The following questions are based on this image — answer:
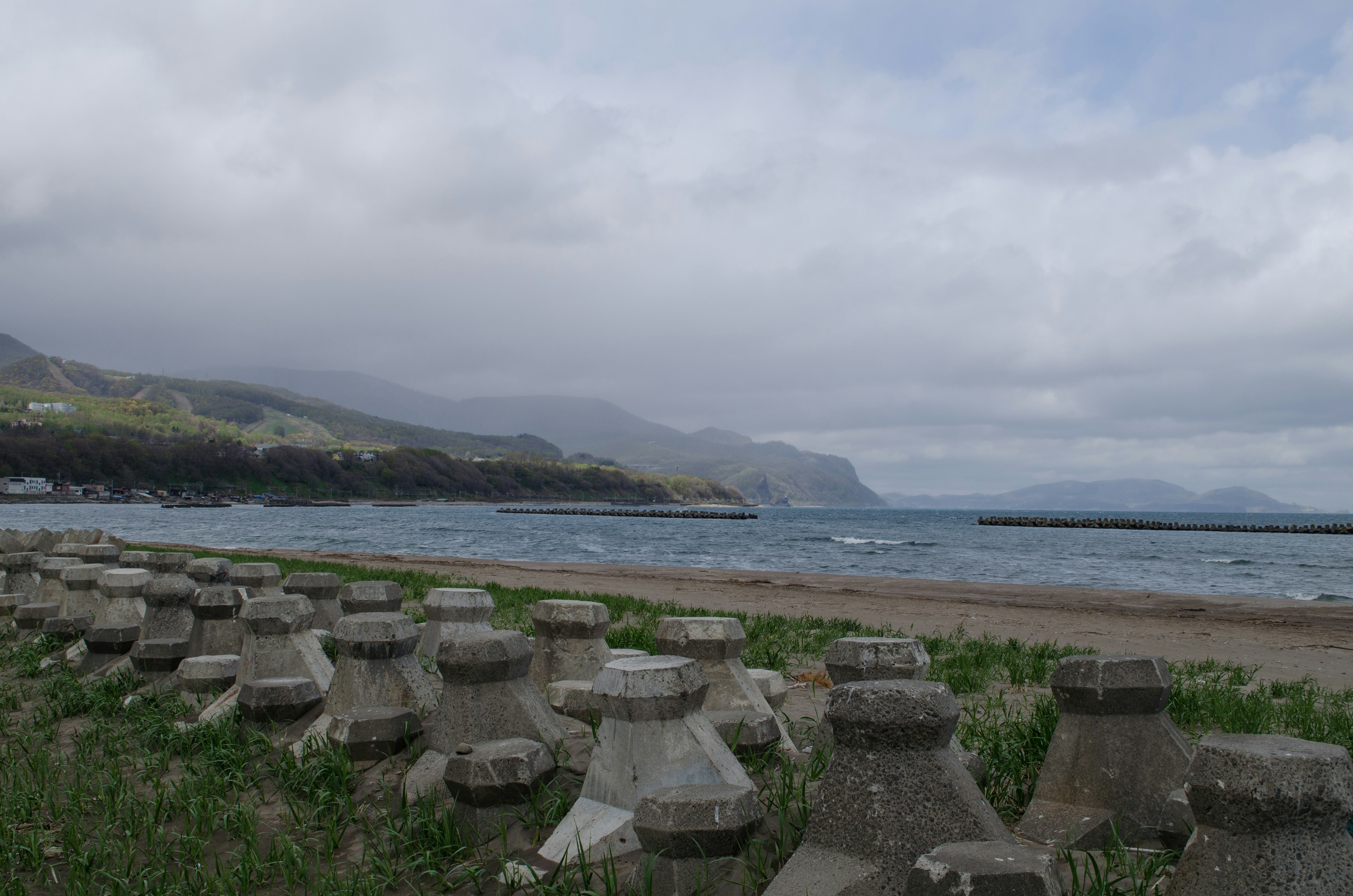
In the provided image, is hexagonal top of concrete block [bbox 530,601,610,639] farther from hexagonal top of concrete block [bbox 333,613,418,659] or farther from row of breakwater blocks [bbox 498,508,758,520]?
row of breakwater blocks [bbox 498,508,758,520]

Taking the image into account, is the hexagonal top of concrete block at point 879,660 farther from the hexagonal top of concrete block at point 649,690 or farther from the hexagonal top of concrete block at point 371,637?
the hexagonal top of concrete block at point 371,637

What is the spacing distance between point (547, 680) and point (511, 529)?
61.3m

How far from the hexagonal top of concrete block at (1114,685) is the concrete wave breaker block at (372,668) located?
2.67 metres

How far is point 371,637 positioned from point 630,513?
472ft

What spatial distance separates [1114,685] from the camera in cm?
244

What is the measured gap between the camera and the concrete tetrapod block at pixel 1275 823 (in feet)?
5.14

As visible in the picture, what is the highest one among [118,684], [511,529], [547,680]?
[547,680]

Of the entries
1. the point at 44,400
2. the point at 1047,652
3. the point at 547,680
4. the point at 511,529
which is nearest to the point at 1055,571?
the point at 1047,652

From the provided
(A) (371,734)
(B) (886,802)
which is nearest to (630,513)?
(A) (371,734)

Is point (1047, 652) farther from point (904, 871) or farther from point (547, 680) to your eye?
point (904, 871)

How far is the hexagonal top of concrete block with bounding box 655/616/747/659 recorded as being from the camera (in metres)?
3.22

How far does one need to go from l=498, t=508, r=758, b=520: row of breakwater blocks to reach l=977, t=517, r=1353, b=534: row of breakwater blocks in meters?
39.1

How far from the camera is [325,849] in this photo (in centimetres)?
272

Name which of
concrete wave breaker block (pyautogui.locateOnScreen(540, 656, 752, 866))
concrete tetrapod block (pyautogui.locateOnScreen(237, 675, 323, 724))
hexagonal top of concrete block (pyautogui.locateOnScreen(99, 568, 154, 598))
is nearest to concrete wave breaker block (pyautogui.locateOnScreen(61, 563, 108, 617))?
hexagonal top of concrete block (pyautogui.locateOnScreen(99, 568, 154, 598))
